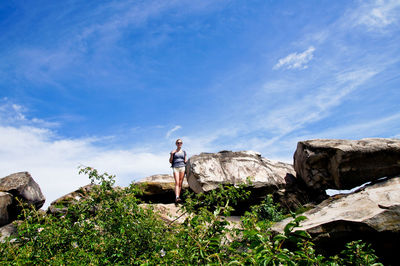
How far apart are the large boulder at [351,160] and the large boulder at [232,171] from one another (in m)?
2.20

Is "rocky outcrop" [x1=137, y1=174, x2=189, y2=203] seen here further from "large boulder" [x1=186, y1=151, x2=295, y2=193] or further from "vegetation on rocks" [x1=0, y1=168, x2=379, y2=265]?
"vegetation on rocks" [x1=0, y1=168, x2=379, y2=265]

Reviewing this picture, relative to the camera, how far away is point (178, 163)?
13164 mm

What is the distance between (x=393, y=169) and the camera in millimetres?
9812

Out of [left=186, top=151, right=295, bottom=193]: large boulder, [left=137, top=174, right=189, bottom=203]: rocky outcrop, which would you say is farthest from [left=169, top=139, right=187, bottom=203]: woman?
[left=137, top=174, right=189, bottom=203]: rocky outcrop

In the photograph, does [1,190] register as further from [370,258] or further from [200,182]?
[370,258]

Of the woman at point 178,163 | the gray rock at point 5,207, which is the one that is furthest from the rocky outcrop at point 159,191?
the gray rock at point 5,207

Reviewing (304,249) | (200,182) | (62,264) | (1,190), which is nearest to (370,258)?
(304,249)

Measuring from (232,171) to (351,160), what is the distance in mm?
4886

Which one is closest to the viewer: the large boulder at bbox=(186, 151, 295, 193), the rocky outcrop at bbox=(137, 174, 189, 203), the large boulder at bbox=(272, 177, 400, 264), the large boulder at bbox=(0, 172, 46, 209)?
the large boulder at bbox=(272, 177, 400, 264)

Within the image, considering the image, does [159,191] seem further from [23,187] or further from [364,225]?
[364,225]

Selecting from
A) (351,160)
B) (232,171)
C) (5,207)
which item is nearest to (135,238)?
(351,160)

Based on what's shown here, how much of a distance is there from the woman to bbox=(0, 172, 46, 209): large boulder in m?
7.04

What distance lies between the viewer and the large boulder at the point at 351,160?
988 centimetres

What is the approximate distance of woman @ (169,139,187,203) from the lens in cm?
1299
